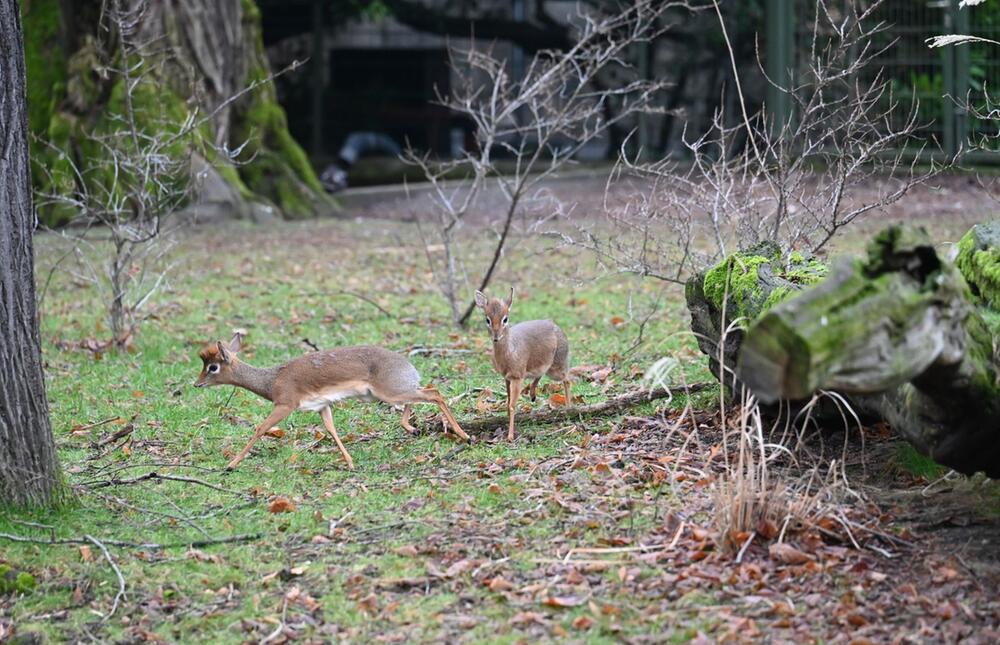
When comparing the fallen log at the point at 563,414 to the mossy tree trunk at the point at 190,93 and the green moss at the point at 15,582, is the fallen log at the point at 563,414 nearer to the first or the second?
the green moss at the point at 15,582

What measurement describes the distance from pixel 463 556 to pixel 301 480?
1.47 meters

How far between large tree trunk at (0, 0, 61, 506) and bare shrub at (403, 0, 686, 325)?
4.04m

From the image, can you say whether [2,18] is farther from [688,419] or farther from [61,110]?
[61,110]

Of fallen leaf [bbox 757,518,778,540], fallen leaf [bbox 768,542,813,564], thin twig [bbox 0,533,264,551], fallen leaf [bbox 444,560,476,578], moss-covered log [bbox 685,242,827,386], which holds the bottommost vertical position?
thin twig [bbox 0,533,264,551]

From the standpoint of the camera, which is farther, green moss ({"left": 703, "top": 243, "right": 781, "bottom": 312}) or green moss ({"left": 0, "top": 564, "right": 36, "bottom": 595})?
green moss ({"left": 703, "top": 243, "right": 781, "bottom": 312})

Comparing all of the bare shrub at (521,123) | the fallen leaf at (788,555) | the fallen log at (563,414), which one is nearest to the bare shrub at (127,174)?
the bare shrub at (521,123)

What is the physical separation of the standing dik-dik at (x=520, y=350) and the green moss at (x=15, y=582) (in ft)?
8.53

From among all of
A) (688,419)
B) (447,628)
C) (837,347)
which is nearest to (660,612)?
(447,628)

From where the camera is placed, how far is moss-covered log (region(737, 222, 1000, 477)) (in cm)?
404

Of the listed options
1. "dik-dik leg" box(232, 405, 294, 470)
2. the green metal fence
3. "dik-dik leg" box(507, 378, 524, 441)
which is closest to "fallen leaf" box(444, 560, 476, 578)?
"dik-dik leg" box(507, 378, 524, 441)

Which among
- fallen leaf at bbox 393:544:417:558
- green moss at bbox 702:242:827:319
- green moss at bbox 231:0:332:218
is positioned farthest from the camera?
green moss at bbox 231:0:332:218

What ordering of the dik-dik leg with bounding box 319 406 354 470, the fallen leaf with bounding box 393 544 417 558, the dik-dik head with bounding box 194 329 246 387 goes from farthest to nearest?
the dik-dik head with bounding box 194 329 246 387, the dik-dik leg with bounding box 319 406 354 470, the fallen leaf with bounding box 393 544 417 558

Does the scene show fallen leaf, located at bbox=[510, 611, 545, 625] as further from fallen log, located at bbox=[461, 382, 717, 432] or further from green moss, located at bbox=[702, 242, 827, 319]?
fallen log, located at bbox=[461, 382, 717, 432]

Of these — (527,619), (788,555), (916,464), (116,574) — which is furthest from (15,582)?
(916,464)
